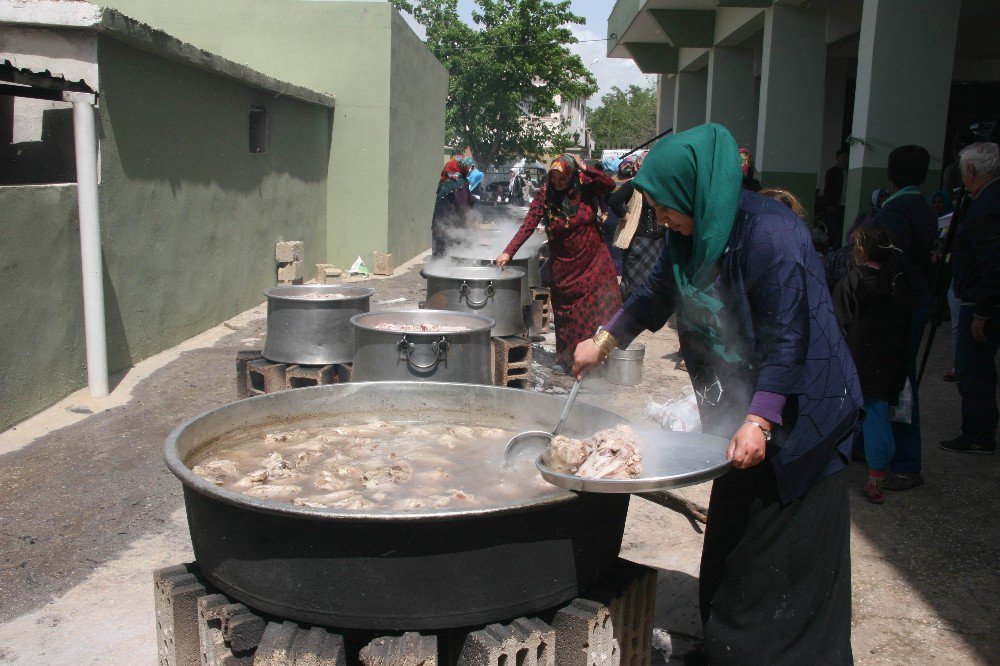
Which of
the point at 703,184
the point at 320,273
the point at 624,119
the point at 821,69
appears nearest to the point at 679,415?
the point at 703,184

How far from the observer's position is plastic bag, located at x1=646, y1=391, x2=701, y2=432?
195 inches

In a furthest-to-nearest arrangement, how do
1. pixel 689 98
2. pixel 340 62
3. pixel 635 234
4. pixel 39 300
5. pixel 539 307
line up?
pixel 689 98
pixel 340 62
pixel 539 307
pixel 635 234
pixel 39 300

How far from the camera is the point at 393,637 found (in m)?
1.87

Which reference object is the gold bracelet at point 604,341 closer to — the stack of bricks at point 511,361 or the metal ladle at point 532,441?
the metal ladle at point 532,441

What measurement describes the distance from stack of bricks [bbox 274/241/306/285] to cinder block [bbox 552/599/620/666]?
928 cm

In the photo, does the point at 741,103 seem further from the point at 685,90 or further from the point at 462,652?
the point at 462,652

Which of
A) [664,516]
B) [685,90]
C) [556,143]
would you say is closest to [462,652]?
[664,516]

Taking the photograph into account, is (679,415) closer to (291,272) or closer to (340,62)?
(291,272)

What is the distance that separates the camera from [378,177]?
13102 millimetres

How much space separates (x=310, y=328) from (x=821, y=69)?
25.0 ft

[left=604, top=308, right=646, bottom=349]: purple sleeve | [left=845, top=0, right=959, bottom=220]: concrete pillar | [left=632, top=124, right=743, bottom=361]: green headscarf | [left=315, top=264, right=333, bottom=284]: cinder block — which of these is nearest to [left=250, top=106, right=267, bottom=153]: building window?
[left=315, top=264, right=333, bottom=284]: cinder block

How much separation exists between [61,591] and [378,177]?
34.1ft

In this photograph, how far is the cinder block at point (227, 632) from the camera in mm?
1948

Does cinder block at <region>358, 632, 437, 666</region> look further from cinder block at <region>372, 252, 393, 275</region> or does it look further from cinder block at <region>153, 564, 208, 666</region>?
cinder block at <region>372, 252, 393, 275</region>
